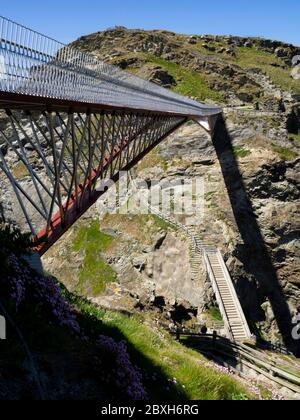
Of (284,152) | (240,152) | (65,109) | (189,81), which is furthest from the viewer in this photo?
(189,81)

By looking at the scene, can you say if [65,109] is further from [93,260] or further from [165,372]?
[93,260]

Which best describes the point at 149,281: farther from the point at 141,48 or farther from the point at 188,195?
the point at 141,48

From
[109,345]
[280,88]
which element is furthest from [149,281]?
[280,88]

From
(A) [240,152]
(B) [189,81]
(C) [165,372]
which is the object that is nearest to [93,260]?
(A) [240,152]

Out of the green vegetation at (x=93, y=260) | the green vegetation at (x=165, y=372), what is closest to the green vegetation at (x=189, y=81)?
the green vegetation at (x=93, y=260)

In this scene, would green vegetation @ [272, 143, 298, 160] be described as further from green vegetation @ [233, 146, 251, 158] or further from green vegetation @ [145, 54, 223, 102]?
green vegetation @ [145, 54, 223, 102]

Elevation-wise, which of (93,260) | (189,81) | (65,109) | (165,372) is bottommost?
(93,260)

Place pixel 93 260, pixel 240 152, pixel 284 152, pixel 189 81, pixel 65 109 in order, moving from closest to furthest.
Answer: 1. pixel 65 109
2. pixel 93 260
3. pixel 284 152
4. pixel 240 152
5. pixel 189 81
